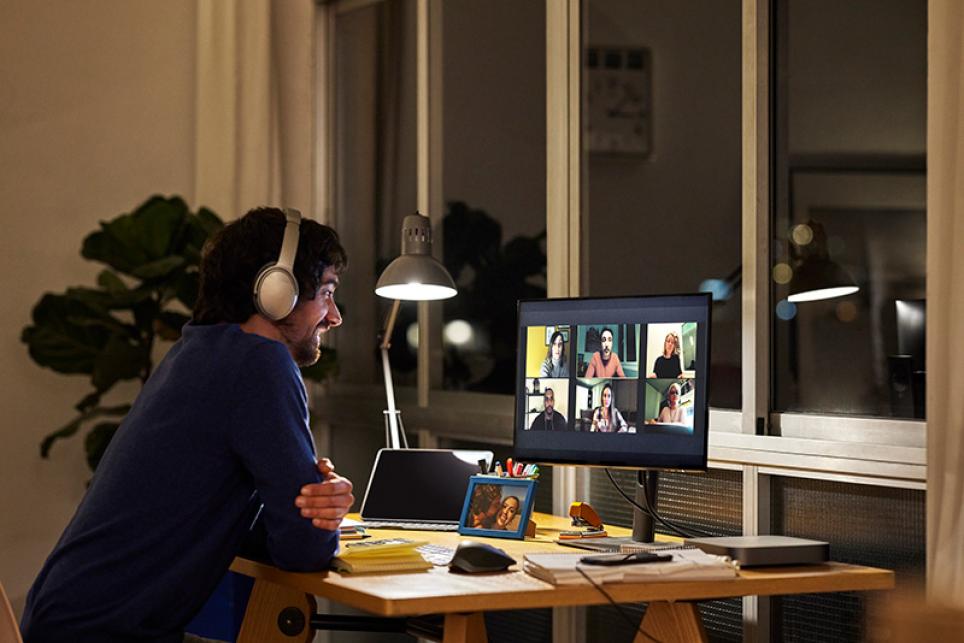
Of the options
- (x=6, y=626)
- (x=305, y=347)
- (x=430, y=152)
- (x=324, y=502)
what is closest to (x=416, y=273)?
(x=305, y=347)

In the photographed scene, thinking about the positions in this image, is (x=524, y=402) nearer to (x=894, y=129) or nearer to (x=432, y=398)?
(x=894, y=129)

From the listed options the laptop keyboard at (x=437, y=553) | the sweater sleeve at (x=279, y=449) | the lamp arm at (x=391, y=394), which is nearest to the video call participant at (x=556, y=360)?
the laptop keyboard at (x=437, y=553)

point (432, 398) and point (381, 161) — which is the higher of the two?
point (381, 161)

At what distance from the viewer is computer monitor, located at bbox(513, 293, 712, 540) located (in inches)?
94.8

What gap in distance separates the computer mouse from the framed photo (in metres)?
0.45

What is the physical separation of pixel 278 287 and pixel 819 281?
1141mm

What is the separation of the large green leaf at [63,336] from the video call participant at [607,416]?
6.37ft

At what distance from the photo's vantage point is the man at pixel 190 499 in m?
2.10

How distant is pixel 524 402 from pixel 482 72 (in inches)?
54.0

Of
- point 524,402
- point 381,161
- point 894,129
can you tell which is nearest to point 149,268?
point 381,161

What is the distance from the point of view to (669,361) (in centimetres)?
245

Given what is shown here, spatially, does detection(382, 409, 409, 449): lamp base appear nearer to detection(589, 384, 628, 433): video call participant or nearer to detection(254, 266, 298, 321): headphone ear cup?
detection(589, 384, 628, 433): video call participant

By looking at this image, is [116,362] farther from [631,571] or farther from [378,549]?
[631,571]

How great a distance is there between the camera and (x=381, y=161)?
13.7 feet
